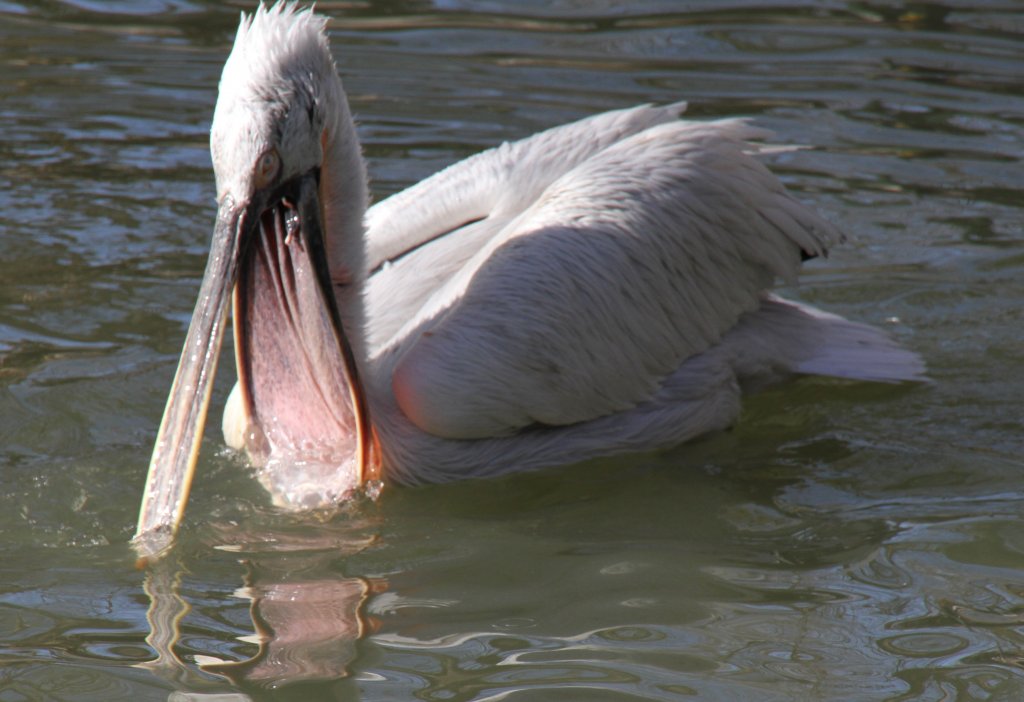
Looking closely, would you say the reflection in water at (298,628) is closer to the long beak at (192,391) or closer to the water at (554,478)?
the water at (554,478)

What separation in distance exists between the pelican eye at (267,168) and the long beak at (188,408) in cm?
9

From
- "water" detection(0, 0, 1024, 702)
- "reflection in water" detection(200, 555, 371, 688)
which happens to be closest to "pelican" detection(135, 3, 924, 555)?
"water" detection(0, 0, 1024, 702)

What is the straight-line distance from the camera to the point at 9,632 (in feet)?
9.68

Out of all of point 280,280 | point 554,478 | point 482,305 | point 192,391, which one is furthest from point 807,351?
point 192,391

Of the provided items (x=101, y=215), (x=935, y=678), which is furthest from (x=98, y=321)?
(x=935, y=678)

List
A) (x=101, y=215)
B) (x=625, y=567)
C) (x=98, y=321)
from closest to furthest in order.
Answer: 1. (x=625, y=567)
2. (x=98, y=321)
3. (x=101, y=215)

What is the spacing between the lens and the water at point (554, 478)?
287 cm

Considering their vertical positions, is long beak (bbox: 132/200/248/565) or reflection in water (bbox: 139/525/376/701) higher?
long beak (bbox: 132/200/248/565)

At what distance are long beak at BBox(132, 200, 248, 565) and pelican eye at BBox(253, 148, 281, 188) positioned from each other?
0.28ft

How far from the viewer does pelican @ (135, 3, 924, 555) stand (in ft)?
10.9

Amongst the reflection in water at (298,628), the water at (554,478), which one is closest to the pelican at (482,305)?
the water at (554,478)

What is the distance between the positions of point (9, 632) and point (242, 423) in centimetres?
92

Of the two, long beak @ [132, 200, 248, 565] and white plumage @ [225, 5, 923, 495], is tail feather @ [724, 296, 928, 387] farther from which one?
long beak @ [132, 200, 248, 565]

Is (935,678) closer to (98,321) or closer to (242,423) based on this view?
(242,423)
